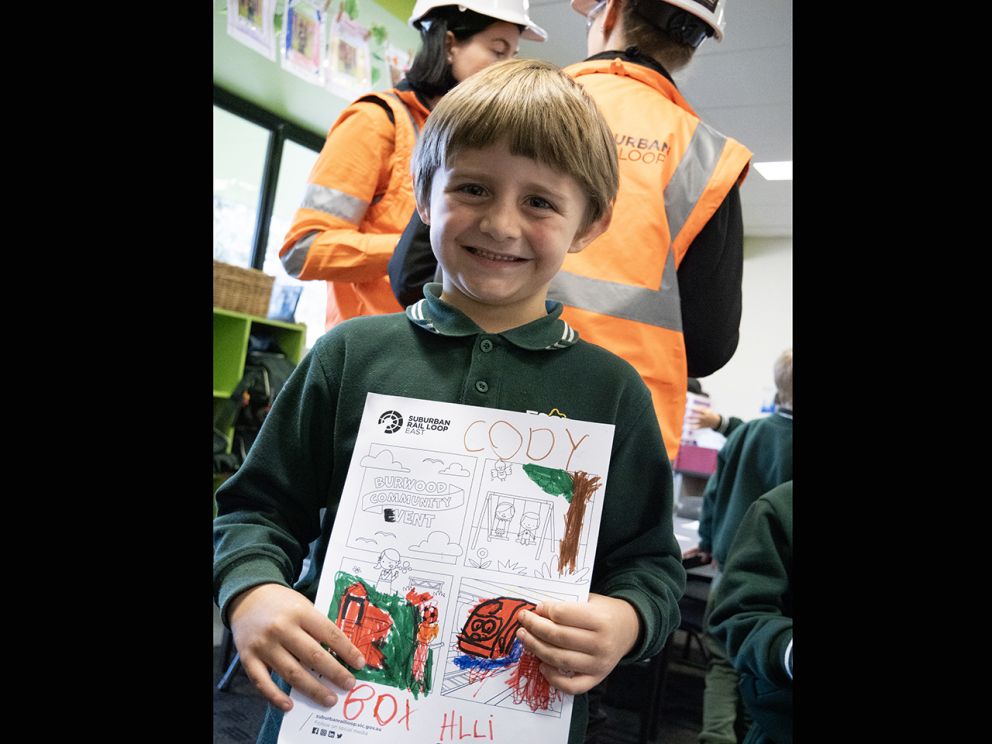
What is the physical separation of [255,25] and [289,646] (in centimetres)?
148

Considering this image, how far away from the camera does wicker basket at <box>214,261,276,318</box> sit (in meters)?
3.13

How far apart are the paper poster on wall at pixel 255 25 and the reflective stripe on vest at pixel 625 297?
105cm

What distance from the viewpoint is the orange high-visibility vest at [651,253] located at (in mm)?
874

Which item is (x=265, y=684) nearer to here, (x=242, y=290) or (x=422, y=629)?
(x=422, y=629)

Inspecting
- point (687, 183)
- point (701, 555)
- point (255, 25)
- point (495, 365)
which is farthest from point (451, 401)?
point (255, 25)

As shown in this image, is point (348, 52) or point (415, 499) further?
point (348, 52)

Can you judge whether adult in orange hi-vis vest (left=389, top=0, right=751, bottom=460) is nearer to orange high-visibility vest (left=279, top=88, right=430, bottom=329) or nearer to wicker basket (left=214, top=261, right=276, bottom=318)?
orange high-visibility vest (left=279, top=88, right=430, bottom=329)

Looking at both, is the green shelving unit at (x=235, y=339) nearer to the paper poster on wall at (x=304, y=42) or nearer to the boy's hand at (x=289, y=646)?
the paper poster on wall at (x=304, y=42)

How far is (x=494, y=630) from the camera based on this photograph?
0.61 m

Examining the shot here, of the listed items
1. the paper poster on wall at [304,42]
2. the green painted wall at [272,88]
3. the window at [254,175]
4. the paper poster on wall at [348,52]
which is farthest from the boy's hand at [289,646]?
the window at [254,175]
